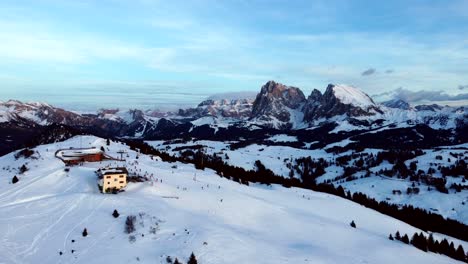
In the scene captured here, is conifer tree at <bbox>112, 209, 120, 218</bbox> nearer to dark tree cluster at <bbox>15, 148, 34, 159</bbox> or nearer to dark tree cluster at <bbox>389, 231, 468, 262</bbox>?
dark tree cluster at <bbox>389, 231, 468, 262</bbox>

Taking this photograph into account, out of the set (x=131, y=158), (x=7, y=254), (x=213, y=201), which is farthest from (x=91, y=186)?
(x=131, y=158)

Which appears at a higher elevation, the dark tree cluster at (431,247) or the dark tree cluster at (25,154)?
the dark tree cluster at (25,154)

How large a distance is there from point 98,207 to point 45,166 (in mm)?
54811

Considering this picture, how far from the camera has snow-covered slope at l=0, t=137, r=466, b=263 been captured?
66.6 m

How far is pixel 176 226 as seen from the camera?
3036 inches

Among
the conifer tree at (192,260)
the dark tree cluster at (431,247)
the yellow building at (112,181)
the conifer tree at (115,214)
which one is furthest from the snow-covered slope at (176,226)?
the dark tree cluster at (431,247)

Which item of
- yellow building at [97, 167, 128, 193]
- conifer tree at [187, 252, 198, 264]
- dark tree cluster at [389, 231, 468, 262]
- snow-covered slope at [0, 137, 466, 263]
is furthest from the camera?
yellow building at [97, 167, 128, 193]

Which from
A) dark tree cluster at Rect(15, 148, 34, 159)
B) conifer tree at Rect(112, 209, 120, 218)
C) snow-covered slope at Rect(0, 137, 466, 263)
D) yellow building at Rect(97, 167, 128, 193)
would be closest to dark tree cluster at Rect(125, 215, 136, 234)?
snow-covered slope at Rect(0, 137, 466, 263)

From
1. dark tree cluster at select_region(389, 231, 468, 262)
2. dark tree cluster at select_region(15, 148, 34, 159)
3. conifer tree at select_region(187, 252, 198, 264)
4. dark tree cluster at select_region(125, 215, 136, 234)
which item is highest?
conifer tree at select_region(187, 252, 198, 264)

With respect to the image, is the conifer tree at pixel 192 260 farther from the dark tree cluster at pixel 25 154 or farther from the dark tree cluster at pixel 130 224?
the dark tree cluster at pixel 25 154

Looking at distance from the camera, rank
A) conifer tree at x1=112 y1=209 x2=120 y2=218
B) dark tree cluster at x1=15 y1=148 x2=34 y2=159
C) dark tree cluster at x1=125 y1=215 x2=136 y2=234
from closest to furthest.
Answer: dark tree cluster at x1=125 y1=215 x2=136 y2=234
conifer tree at x1=112 y1=209 x2=120 y2=218
dark tree cluster at x1=15 y1=148 x2=34 y2=159

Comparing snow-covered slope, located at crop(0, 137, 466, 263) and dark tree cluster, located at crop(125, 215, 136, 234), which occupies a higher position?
dark tree cluster, located at crop(125, 215, 136, 234)

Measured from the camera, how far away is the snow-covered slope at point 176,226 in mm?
66625

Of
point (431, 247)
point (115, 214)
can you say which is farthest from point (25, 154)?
point (431, 247)
